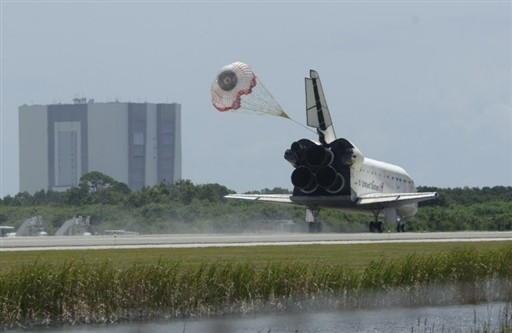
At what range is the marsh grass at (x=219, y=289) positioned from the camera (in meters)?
29.0

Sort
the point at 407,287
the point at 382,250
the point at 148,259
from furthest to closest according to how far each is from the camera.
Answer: the point at 382,250 < the point at 148,259 < the point at 407,287

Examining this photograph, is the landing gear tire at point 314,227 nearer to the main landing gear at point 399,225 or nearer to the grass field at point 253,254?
the main landing gear at point 399,225

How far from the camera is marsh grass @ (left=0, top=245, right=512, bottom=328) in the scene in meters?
29.0

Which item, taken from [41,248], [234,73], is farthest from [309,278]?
[234,73]

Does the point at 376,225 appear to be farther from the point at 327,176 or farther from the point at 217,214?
the point at 217,214

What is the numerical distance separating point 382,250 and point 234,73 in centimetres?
1450

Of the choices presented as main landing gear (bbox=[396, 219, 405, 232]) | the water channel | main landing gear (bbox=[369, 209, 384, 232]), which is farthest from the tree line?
the water channel

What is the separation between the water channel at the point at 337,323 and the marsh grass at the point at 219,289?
0.46 m

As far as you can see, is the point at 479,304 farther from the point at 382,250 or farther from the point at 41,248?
the point at 41,248

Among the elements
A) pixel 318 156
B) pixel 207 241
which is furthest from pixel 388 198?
pixel 207 241

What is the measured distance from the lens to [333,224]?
74375 millimetres

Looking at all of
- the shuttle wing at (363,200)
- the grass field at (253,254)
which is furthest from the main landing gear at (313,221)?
the grass field at (253,254)

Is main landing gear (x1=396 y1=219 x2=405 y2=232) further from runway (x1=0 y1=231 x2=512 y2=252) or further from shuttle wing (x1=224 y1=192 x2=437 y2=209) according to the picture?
runway (x1=0 y1=231 x2=512 y2=252)

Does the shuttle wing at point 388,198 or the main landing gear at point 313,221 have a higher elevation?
the shuttle wing at point 388,198
